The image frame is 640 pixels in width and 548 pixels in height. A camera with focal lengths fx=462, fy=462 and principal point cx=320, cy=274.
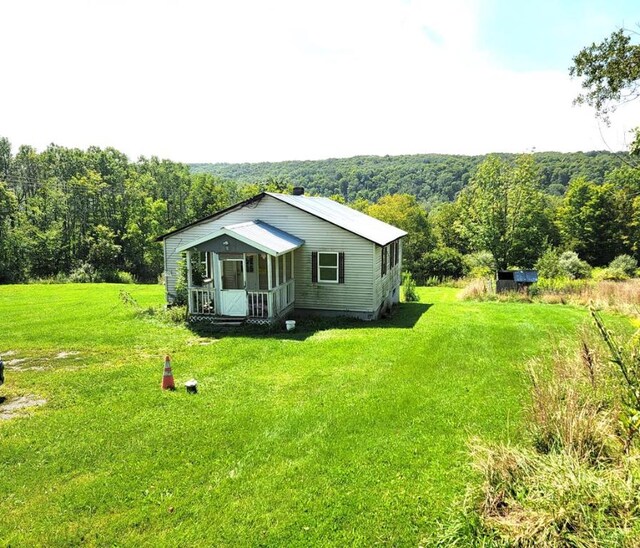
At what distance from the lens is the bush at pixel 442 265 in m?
38.7

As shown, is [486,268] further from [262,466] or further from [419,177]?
[419,177]

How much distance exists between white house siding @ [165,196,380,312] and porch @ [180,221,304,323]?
43 centimetres

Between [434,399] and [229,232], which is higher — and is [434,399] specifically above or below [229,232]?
below

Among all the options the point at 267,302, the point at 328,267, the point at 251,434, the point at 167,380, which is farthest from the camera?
the point at 328,267

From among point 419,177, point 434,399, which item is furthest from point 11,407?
point 419,177

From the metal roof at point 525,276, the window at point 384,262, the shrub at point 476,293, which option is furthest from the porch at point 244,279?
the metal roof at point 525,276

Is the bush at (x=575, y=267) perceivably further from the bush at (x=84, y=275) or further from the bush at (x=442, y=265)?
the bush at (x=84, y=275)

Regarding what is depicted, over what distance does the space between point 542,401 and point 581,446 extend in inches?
29.5

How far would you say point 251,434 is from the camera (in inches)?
276

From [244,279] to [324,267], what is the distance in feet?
10.7

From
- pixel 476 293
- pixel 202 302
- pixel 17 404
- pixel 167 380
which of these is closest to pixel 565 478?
pixel 167 380

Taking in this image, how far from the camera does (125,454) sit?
647 centimetres

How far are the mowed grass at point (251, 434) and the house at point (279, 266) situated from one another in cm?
219

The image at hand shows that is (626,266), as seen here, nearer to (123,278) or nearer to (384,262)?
(384,262)
